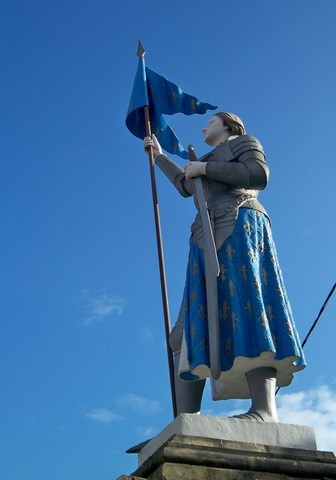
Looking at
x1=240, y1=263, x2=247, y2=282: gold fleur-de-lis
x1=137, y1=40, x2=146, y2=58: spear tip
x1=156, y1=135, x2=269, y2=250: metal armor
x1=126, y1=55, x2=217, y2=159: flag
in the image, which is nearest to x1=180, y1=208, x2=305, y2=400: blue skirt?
x1=240, y1=263, x2=247, y2=282: gold fleur-de-lis

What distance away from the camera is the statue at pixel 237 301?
5.62 metres

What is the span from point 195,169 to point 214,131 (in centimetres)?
75

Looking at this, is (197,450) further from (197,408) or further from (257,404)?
(197,408)

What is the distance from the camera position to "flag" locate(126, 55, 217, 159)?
9391mm

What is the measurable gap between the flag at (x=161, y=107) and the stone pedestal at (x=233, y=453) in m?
4.97

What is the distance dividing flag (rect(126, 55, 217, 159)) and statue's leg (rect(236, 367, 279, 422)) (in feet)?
14.6

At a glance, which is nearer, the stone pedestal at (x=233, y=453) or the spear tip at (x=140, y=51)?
the stone pedestal at (x=233, y=453)

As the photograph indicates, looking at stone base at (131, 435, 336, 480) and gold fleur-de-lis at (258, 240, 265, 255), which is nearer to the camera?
stone base at (131, 435, 336, 480)

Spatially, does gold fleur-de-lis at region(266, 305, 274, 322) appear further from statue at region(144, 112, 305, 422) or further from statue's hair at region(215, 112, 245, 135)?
statue's hair at region(215, 112, 245, 135)

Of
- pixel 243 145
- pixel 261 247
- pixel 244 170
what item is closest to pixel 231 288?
pixel 261 247

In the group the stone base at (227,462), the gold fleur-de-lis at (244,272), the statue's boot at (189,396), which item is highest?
the gold fleur-de-lis at (244,272)

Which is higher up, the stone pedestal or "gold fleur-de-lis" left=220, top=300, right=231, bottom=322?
"gold fleur-de-lis" left=220, top=300, right=231, bottom=322

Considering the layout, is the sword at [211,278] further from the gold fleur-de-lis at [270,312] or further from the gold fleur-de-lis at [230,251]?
the gold fleur-de-lis at [270,312]

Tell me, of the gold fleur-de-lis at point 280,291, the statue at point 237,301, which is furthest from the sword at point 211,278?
the gold fleur-de-lis at point 280,291
